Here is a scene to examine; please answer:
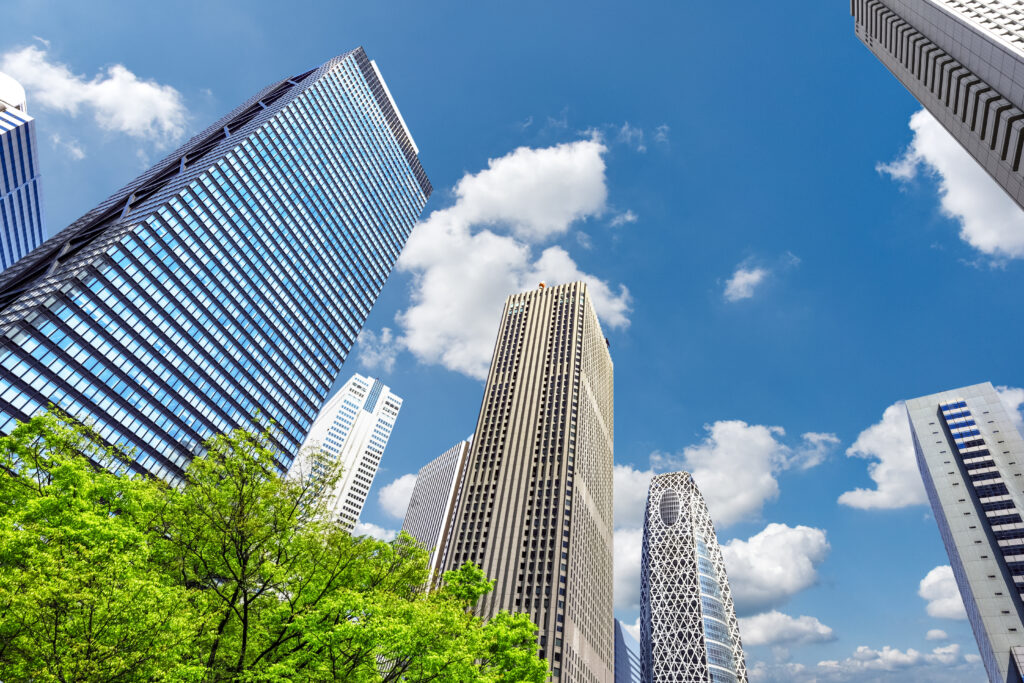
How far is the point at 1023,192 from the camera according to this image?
34.2 meters

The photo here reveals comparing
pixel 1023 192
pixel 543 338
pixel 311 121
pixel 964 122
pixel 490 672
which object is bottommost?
pixel 490 672

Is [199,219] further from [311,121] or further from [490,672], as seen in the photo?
[490,672]

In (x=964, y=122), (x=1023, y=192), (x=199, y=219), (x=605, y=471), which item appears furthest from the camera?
(x=605, y=471)

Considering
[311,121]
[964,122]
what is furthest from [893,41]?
[311,121]

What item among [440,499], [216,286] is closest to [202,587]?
[216,286]

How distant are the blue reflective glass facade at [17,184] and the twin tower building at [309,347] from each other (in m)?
0.84

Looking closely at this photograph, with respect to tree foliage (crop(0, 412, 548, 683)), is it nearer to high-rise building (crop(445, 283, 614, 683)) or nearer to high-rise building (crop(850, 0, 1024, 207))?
high-rise building (crop(850, 0, 1024, 207))

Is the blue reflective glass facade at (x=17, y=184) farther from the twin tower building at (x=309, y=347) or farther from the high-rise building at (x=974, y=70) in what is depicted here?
the high-rise building at (x=974, y=70)

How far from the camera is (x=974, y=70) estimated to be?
38.6 m

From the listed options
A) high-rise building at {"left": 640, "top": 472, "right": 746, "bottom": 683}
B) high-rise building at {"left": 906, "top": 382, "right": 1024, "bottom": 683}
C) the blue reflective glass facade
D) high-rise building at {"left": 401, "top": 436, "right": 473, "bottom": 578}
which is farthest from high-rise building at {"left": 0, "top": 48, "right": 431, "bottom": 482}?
high-rise building at {"left": 906, "top": 382, "right": 1024, "bottom": 683}

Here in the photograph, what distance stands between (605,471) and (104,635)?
425 feet

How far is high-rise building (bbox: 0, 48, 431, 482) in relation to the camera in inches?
3066

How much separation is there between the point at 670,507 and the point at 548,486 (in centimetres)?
6827

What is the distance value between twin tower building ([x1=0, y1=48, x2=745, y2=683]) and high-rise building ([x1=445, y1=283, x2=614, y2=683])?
1.45 ft
